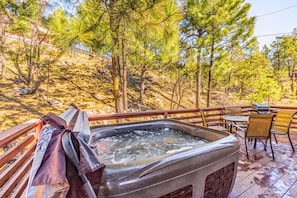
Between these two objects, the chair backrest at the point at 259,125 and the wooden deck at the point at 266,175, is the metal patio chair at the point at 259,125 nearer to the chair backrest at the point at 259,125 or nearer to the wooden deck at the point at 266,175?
the chair backrest at the point at 259,125

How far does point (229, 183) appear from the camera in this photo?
1.85 metres

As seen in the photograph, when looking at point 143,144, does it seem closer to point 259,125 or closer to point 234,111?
point 259,125

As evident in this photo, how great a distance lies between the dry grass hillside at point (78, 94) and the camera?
582 centimetres

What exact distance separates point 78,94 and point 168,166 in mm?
7456

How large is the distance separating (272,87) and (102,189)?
10.4 m

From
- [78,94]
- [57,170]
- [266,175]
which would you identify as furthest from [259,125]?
[78,94]

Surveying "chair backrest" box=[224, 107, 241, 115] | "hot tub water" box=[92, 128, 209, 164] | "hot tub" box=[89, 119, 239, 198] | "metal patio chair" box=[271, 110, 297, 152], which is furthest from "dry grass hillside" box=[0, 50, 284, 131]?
"metal patio chair" box=[271, 110, 297, 152]

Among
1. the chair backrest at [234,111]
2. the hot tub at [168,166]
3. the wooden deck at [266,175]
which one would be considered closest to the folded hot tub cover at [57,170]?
the hot tub at [168,166]

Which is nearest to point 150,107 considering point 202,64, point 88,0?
point 202,64

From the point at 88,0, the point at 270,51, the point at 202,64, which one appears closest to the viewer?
the point at 88,0

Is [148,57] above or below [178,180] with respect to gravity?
A: above

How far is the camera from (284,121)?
334cm

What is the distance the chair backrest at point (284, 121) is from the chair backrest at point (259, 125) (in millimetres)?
626

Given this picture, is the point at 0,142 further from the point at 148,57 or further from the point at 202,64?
the point at 202,64
